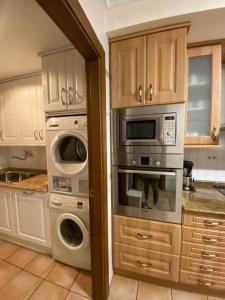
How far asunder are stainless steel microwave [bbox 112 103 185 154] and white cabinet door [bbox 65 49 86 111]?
0.34 meters

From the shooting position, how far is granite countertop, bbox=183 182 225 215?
1.27 m

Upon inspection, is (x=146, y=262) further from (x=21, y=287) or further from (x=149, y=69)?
(x=149, y=69)

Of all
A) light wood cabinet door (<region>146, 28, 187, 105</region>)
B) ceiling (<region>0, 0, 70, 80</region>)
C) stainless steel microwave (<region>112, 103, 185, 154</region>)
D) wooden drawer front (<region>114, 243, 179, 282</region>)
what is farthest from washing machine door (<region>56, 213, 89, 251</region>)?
ceiling (<region>0, 0, 70, 80</region>)

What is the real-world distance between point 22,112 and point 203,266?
8.50 ft

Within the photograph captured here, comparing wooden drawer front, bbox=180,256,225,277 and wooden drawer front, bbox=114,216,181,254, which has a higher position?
wooden drawer front, bbox=114,216,181,254

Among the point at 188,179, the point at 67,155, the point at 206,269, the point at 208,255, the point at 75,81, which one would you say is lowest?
the point at 206,269

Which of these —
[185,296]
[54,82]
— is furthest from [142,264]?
[54,82]

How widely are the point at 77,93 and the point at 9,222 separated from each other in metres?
1.87

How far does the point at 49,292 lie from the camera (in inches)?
57.8

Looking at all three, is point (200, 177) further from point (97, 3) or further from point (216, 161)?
point (97, 3)

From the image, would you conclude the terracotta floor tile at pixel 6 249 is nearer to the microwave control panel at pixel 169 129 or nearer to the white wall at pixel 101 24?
the white wall at pixel 101 24

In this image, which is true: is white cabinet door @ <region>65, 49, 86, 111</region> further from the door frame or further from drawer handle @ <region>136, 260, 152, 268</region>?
drawer handle @ <region>136, 260, 152, 268</region>

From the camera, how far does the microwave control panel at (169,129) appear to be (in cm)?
127

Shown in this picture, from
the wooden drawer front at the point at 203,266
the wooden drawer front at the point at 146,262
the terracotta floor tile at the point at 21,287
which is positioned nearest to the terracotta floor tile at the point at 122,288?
the wooden drawer front at the point at 146,262
